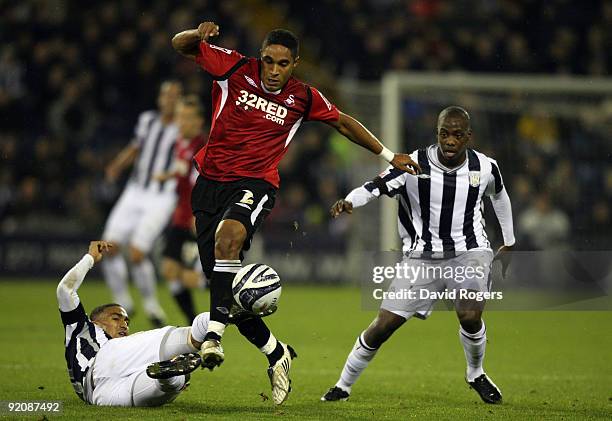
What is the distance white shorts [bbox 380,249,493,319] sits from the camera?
22.6 feet

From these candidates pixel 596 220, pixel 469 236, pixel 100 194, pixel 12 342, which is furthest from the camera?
pixel 100 194

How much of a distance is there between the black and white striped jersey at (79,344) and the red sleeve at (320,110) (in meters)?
1.88

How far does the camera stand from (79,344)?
21.5ft

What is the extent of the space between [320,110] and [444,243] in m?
1.18

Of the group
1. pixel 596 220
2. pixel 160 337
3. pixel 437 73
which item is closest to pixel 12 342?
pixel 160 337

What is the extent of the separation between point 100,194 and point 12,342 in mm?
7751

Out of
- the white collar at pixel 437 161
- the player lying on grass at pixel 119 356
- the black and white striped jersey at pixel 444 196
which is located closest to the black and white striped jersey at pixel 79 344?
the player lying on grass at pixel 119 356

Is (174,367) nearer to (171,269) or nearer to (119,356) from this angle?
(119,356)

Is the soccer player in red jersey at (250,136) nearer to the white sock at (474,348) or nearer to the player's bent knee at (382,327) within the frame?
the player's bent knee at (382,327)

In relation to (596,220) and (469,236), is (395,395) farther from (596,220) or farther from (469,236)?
(596,220)

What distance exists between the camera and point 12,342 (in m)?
10.2

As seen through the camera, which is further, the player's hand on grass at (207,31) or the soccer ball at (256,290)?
the player's hand on grass at (207,31)

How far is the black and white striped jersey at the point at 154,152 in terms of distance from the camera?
1200cm

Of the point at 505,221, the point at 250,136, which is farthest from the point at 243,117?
the point at 505,221
